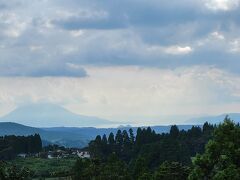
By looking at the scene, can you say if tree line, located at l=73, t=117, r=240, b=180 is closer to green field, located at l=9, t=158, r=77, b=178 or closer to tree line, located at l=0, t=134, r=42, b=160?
tree line, located at l=0, t=134, r=42, b=160

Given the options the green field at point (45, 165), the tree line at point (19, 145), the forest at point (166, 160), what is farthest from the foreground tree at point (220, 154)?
the tree line at point (19, 145)

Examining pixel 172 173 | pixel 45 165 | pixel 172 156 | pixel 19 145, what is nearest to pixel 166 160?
pixel 172 156

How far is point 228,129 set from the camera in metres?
34.5

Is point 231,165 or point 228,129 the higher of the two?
point 228,129

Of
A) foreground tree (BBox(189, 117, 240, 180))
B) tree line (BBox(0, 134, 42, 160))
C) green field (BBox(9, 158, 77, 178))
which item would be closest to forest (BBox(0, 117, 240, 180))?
foreground tree (BBox(189, 117, 240, 180))

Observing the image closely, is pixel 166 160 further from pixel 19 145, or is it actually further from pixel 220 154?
pixel 19 145

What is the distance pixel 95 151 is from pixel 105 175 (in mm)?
84084

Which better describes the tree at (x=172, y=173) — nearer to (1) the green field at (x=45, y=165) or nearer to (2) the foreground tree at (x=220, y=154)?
(2) the foreground tree at (x=220, y=154)

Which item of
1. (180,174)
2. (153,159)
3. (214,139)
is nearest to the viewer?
(214,139)

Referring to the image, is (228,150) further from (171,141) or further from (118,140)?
(118,140)

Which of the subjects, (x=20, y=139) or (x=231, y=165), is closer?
(x=231, y=165)

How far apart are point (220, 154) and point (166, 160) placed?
2314 inches

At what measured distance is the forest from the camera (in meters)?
33.6

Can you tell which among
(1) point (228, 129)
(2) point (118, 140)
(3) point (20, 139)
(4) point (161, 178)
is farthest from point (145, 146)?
(1) point (228, 129)
